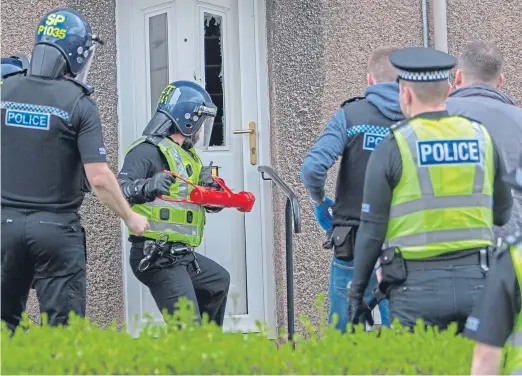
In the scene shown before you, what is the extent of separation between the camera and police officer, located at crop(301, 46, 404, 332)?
5336 mm

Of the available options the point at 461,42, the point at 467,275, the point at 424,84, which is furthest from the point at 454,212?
the point at 461,42

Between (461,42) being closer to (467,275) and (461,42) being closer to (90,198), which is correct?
(90,198)

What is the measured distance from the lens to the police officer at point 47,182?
16.8ft

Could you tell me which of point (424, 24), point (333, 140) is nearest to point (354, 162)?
point (333, 140)

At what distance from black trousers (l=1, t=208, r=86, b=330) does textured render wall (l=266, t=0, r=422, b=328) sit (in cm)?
224

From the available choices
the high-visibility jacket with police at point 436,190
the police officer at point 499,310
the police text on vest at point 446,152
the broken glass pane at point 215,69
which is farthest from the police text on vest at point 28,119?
the police officer at point 499,310

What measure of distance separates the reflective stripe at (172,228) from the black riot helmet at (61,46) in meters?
1.02

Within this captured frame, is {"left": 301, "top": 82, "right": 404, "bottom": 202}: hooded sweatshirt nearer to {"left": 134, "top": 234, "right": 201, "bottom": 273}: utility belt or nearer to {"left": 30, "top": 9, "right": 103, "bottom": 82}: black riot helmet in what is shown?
{"left": 134, "top": 234, "right": 201, "bottom": 273}: utility belt

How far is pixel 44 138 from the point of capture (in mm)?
5133

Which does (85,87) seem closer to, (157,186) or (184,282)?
(157,186)

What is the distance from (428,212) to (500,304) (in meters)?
1.17

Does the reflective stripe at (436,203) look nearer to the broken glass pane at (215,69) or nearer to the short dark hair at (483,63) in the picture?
the short dark hair at (483,63)

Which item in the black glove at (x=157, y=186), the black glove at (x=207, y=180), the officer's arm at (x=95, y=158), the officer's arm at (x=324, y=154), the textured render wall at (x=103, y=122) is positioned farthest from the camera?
the textured render wall at (x=103, y=122)

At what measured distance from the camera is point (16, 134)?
16.9 feet
